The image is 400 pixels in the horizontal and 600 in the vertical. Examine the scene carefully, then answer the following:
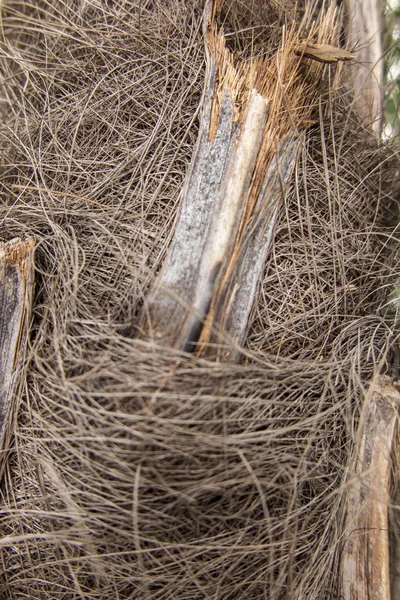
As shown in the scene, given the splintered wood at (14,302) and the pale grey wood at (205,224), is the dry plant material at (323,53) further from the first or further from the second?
the splintered wood at (14,302)

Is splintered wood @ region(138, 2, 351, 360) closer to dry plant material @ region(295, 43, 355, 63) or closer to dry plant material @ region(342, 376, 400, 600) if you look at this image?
dry plant material @ region(295, 43, 355, 63)

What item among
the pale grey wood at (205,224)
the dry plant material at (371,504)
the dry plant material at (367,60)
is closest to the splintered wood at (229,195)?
the pale grey wood at (205,224)

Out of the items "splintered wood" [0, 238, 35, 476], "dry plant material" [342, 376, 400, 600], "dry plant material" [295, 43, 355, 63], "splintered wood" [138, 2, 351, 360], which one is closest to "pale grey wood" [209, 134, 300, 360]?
"splintered wood" [138, 2, 351, 360]

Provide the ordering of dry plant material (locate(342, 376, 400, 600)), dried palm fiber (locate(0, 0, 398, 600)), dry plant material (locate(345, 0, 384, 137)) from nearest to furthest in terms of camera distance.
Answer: dried palm fiber (locate(0, 0, 398, 600)) < dry plant material (locate(342, 376, 400, 600)) < dry plant material (locate(345, 0, 384, 137))

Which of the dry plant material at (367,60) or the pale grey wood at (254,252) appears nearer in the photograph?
the pale grey wood at (254,252)

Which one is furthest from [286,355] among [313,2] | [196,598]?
[313,2]

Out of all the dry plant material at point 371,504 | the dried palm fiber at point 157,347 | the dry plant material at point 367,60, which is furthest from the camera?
the dry plant material at point 367,60
